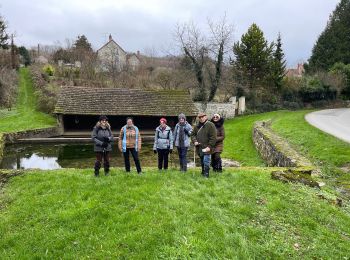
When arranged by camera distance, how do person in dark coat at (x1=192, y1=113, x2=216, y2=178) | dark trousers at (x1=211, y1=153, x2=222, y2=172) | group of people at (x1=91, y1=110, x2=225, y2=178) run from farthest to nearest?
dark trousers at (x1=211, y1=153, x2=222, y2=172) < group of people at (x1=91, y1=110, x2=225, y2=178) < person in dark coat at (x1=192, y1=113, x2=216, y2=178)

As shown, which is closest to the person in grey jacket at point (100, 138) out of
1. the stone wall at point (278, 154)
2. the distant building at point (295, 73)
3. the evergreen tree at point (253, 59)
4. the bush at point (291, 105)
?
the stone wall at point (278, 154)

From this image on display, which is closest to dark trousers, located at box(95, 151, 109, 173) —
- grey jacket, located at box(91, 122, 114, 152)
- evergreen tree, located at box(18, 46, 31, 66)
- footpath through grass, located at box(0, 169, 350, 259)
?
grey jacket, located at box(91, 122, 114, 152)

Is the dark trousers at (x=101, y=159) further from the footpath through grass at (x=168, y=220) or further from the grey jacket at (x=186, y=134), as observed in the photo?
the grey jacket at (x=186, y=134)

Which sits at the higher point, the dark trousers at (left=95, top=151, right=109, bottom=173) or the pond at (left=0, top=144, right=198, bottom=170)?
the dark trousers at (left=95, top=151, right=109, bottom=173)

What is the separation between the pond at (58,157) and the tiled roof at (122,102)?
5591mm

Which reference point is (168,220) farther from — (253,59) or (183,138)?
(253,59)

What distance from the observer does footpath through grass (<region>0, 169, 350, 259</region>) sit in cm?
605

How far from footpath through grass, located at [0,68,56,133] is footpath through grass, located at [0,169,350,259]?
17384 mm

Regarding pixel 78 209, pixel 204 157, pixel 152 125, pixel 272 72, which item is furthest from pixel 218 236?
pixel 272 72

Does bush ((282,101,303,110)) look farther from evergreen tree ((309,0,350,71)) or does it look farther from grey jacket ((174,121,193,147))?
grey jacket ((174,121,193,147))

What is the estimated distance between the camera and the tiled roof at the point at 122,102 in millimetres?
27109

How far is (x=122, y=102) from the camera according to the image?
93.3 ft

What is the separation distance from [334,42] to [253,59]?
17.3 m

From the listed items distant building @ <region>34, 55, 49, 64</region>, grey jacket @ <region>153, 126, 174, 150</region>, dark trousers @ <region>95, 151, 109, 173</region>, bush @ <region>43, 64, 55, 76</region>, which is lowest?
dark trousers @ <region>95, 151, 109, 173</region>
